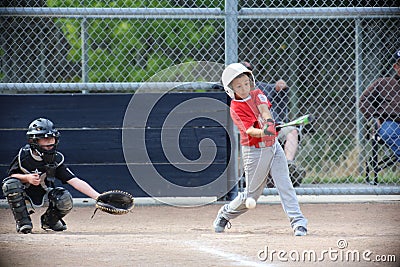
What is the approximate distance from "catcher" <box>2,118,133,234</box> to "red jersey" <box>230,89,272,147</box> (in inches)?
53.1

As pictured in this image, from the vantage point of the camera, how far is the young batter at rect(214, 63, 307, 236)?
689cm

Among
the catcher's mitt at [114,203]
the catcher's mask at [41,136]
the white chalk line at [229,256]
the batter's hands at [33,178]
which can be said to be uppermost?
the catcher's mask at [41,136]

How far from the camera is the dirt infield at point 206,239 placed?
556 centimetres

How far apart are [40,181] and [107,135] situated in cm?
185

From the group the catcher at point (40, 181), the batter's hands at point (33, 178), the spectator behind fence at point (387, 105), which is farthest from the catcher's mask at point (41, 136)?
the spectator behind fence at point (387, 105)

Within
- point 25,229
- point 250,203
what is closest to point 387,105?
point 250,203

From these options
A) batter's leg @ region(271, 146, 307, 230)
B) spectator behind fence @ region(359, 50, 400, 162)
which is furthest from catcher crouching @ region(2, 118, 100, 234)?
spectator behind fence @ region(359, 50, 400, 162)

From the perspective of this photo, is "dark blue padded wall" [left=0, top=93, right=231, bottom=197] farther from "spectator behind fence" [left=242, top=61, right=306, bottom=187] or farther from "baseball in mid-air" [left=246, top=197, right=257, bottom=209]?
"baseball in mid-air" [left=246, top=197, right=257, bottom=209]

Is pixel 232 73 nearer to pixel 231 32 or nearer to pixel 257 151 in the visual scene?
pixel 257 151

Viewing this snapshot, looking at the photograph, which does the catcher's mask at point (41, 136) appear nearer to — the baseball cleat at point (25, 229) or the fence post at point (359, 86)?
the baseball cleat at point (25, 229)

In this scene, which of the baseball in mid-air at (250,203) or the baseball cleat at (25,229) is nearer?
the baseball in mid-air at (250,203)

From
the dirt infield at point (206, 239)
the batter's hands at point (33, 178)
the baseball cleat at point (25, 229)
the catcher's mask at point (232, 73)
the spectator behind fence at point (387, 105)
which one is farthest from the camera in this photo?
the spectator behind fence at point (387, 105)

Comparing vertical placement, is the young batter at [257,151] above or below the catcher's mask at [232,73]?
below

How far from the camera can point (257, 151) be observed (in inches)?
273
